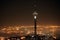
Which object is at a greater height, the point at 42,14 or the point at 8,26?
the point at 42,14

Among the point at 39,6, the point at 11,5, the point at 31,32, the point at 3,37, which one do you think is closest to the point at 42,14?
the point at 39,6

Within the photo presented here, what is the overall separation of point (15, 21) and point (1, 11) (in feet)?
1.21

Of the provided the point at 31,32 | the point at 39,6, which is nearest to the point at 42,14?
the point at 39,6

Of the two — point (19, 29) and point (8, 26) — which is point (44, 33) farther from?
point (8, 26)

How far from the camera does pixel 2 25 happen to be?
390 centimetres

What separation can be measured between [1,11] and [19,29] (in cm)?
55

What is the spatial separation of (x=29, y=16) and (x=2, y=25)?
2.01 feet

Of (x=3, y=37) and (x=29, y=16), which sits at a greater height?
(x=29, y=16)

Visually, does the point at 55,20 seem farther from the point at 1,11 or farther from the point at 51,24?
the point at 1,11

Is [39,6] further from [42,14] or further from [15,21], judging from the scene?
[15,21]

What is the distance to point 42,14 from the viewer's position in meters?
3.86

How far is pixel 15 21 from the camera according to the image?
392 cm

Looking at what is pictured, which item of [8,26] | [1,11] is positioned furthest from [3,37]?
[1,11]

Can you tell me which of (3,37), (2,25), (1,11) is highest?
(1,11)
